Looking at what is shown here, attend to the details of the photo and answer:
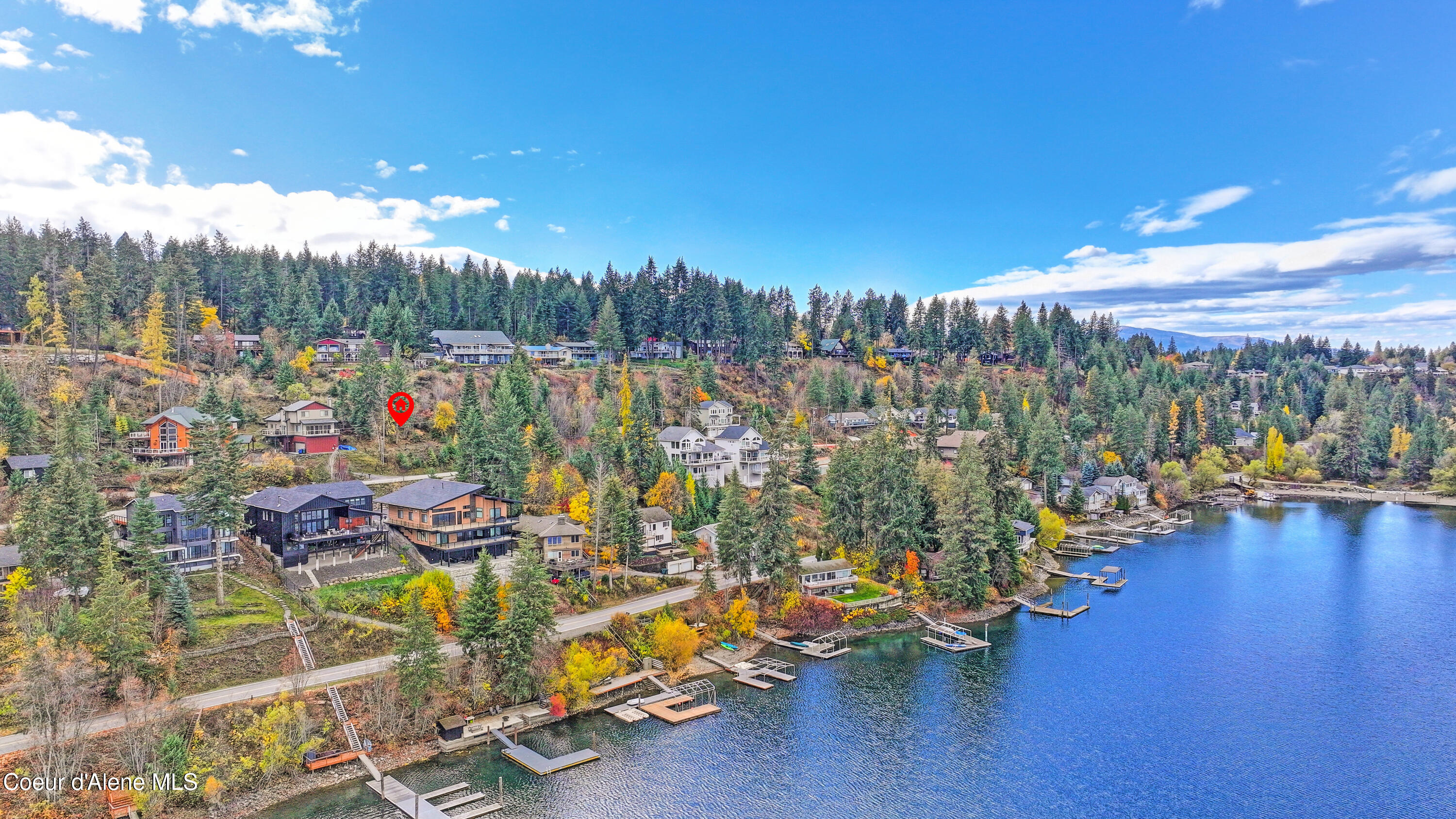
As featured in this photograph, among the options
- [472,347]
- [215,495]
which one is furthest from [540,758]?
[472,347]

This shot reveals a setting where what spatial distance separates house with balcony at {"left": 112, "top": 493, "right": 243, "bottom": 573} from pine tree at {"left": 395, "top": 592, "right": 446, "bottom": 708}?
45.7 ft

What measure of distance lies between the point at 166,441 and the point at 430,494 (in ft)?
70.7

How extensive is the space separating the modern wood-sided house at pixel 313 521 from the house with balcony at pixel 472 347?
40.7m

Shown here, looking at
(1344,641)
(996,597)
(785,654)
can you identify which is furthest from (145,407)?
(1344,641)

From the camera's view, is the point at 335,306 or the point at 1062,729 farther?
the point at 335,306

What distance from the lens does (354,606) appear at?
39.3 m

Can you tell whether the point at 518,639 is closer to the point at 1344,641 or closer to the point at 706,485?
the point at 706,485

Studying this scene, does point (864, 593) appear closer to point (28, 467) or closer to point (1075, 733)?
point (1075, 733)

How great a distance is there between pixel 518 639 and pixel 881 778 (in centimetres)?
1706

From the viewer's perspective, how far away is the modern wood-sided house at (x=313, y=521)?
44094 mm

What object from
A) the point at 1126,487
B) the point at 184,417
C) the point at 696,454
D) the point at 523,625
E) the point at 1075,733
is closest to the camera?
the point at 1075,733

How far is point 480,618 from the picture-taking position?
3575 centimetres

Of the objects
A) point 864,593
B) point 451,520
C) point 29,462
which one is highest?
point 29,462

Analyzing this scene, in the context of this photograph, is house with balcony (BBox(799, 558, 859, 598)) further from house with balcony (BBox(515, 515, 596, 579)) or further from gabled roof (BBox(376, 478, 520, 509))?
gabled roof (BBox(376, 478, 520, 509))
